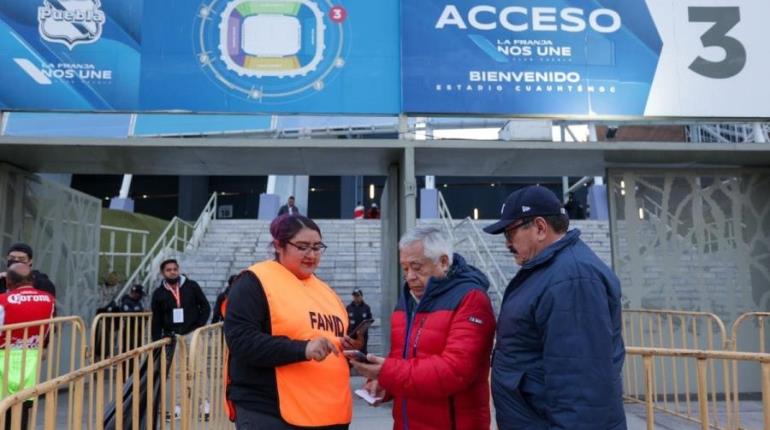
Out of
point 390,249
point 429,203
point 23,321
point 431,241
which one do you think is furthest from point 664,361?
point 429,203

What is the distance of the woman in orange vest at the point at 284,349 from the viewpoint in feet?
8.93

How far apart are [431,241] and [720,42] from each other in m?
6.72

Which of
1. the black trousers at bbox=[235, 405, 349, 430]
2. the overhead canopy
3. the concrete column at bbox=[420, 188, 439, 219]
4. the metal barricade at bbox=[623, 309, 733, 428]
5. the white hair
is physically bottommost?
the metal barricade at bbox=[623, 309, 733, 428]

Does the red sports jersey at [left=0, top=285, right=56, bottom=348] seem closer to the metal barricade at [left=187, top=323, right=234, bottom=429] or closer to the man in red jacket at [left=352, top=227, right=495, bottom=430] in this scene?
the metal barricade at [left=187, top=323, right=234, bottom=429]

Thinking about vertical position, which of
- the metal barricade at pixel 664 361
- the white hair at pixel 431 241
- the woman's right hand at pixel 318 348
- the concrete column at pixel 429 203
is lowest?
the metal barricade at pixel 664 361

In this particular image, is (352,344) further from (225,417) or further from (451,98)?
(451,98)

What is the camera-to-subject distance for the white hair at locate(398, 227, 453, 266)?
2.85 meters

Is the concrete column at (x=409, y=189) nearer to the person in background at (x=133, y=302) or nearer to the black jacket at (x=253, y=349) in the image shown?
the black jacket at (x=253, y=349)

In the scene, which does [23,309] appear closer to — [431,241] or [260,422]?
[260,422]

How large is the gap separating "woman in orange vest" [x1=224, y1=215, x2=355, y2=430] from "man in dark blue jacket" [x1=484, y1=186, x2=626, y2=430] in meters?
0.83

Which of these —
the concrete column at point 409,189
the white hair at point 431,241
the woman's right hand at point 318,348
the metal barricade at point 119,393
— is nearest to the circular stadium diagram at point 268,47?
the concrete column at point 409,189

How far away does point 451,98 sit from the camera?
295 inches

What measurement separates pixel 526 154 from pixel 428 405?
528cm

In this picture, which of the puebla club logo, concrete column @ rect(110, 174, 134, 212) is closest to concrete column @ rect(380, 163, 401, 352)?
the puebla club logo
